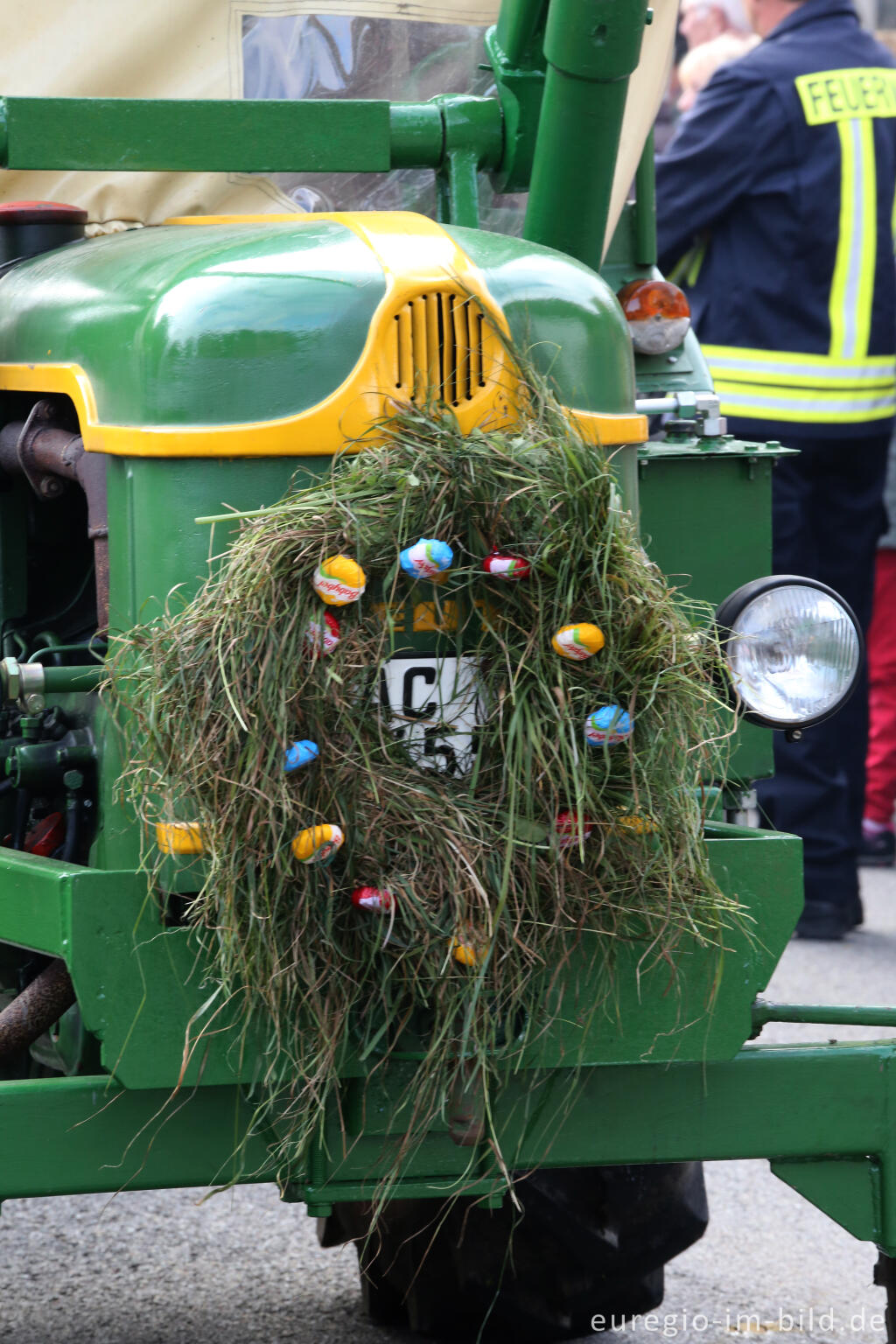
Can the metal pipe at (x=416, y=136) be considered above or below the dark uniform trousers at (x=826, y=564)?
above

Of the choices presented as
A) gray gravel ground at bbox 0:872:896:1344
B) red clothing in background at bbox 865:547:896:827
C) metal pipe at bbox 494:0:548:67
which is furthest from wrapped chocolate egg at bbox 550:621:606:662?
red clothing in background at bbox 865:547:896:827

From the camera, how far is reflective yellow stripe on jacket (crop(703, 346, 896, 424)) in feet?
18.7

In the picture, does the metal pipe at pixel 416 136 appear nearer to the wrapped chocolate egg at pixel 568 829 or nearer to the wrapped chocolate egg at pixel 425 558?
the wrapped chocolate egg at pixel 425 558

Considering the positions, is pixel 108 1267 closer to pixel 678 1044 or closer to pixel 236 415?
pixel 678 1044

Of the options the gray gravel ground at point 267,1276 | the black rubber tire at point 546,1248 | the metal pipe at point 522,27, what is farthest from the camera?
the gray gravel ground at point 267,1276

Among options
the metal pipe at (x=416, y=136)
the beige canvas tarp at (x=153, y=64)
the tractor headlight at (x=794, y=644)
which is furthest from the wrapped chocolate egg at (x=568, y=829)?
the beige canvas tarp at (x=153, y=64)

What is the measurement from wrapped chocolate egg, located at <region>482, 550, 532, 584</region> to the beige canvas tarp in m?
1.43

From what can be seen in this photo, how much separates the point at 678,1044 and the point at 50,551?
46.8 inches

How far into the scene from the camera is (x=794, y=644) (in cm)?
253

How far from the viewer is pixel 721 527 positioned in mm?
2967

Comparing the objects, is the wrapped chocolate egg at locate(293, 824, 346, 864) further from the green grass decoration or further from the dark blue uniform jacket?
the dark blue uniform jacket

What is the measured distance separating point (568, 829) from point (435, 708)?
20 cm

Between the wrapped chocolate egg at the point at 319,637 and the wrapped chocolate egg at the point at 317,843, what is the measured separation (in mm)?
185

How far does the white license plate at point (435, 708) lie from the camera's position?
2.08 meters
